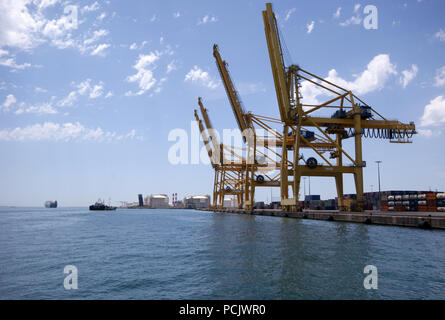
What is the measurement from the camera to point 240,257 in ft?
42.6

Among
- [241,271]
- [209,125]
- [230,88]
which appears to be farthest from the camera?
[209,125]

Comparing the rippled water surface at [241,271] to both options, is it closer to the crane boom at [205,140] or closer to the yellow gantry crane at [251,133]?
the yellow gantry crane at [251,133]

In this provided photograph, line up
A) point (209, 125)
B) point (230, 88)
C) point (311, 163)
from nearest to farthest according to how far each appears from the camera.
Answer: point (311, 163) → point (230, 88) → point (209, 125)

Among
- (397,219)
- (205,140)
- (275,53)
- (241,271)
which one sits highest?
(275,53)

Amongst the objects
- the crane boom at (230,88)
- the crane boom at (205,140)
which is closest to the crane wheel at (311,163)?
the crane boom at (230,88)

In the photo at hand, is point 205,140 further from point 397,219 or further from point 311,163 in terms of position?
point 397,219

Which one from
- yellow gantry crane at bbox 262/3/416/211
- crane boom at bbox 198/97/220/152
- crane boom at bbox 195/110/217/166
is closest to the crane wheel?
yellow gantry crane at bbox 262/3/416/211

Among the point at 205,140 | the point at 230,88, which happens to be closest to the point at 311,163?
the point at 230,88

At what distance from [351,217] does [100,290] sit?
85.0 feet

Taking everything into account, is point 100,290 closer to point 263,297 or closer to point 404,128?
point 263,297

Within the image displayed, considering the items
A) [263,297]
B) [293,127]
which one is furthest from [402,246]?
[293,127]

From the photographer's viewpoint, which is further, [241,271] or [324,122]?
[324,122]

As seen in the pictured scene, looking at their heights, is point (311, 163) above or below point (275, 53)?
below

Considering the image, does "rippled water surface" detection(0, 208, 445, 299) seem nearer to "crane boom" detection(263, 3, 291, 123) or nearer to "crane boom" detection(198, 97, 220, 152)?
"crane boom" detection(263, 3, 291, 123)
